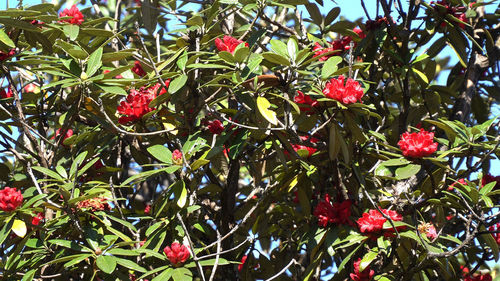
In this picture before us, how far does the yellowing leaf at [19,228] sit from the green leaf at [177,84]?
2.19ft

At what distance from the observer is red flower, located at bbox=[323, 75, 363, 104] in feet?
6.89

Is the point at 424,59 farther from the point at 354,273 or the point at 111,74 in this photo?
the point at 111,74

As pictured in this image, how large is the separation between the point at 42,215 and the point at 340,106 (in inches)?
50.8

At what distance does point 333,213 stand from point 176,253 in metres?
0.65

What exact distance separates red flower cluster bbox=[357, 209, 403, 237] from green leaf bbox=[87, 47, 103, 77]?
107 cm

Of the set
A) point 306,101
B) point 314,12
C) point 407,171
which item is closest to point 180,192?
point 306,101

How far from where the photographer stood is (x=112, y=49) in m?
3.17

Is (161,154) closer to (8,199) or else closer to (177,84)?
(177,84)

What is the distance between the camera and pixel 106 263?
6.87 feet

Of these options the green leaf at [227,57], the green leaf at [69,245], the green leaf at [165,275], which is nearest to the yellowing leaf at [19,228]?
the green leaf at [69,245]

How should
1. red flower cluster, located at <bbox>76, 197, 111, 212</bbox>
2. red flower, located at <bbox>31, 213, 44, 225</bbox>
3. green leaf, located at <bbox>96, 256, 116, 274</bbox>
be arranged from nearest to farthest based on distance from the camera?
green leaf, located at <bbox>96, 256, 116, 274</bbox> → red flower cluster, located at <bbox>76, 197, 111, 212</bbox> → red flower, located at <bbox>31, 213, 44, 225</bbox>

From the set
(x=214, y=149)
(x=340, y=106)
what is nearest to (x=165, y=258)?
(x=214, y=149)

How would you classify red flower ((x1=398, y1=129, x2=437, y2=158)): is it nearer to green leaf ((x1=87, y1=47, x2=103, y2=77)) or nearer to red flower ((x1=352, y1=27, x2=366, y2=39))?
red flower ((x1=352, y1=27, x2=366, y2=39))

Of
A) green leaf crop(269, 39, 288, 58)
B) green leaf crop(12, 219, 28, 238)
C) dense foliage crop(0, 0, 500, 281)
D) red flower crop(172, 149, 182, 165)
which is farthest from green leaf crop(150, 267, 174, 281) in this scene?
green leaf crop(269, 39, 288, 58)
